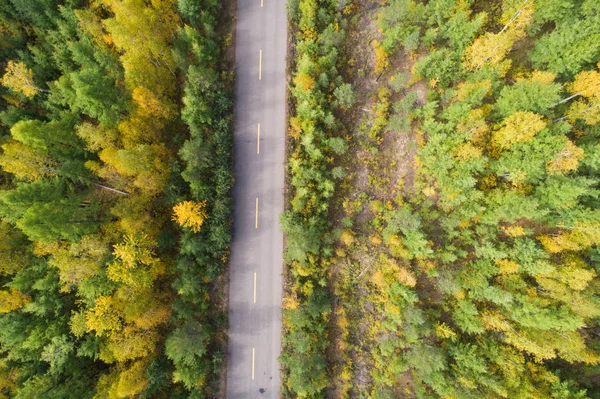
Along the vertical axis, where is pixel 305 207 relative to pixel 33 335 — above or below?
above

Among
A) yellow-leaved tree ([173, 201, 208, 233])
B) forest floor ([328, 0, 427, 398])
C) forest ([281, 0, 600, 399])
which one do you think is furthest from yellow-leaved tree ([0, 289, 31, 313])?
forest floor ([328, 0, 427, 398])

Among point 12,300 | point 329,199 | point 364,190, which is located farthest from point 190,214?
point 12,300

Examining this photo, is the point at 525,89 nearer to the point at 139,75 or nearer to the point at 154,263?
the point at 139,75

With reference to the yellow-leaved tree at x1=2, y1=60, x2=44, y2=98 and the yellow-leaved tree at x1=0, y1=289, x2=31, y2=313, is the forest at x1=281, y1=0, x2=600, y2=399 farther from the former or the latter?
the yellow-leaved tree at x1=2, y1=60, x2=44, y2=98

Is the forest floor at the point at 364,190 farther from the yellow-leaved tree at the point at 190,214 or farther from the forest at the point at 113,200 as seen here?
the yellow-leaved tree at the point at 190,214

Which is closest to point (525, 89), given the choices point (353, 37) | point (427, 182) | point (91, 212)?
point (427, 182)

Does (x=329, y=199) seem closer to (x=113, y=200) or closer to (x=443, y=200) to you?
(x=443, y=200)
